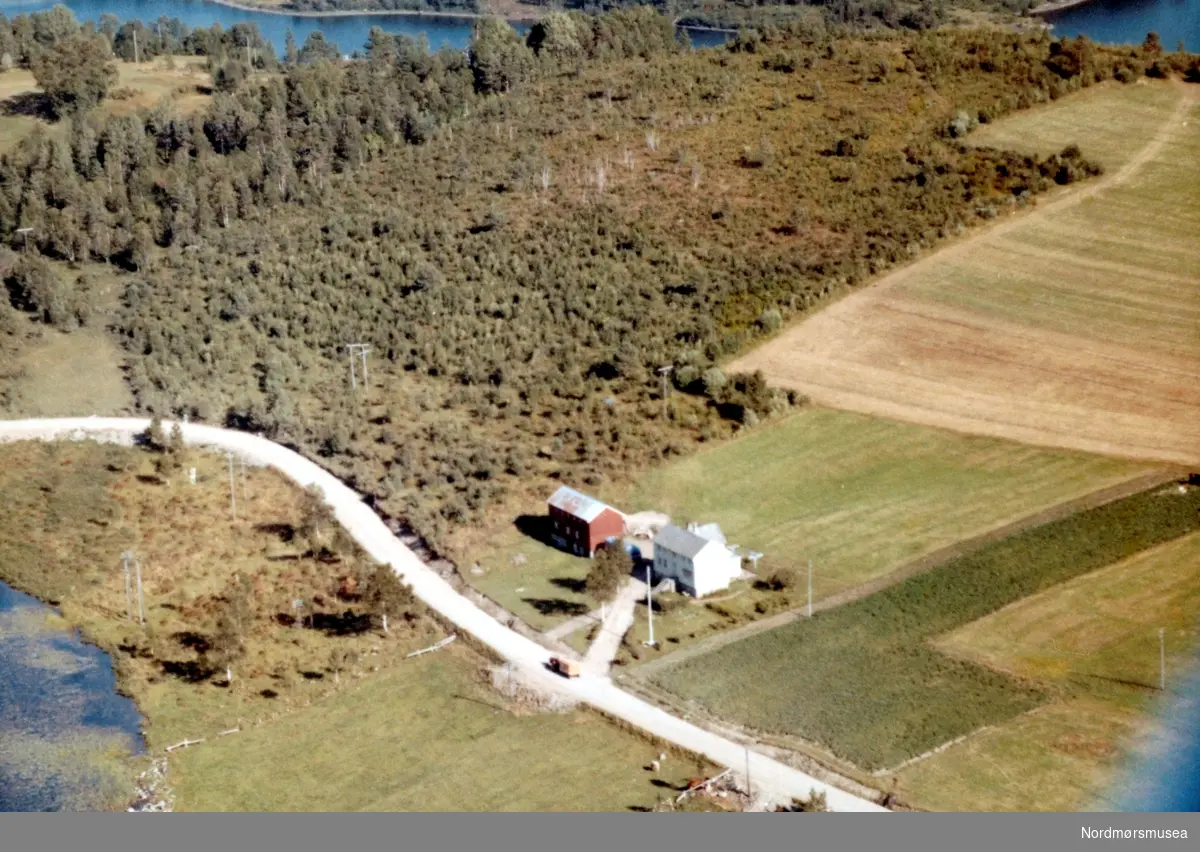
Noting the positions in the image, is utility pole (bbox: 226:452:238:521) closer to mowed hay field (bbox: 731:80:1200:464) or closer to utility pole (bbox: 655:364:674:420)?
utility pole (bbox: 655:364:674:420)

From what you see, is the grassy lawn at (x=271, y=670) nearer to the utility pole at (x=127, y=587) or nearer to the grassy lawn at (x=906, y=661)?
the utility pole at (x=127, y=587)

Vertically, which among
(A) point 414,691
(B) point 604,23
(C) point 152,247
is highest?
(B) point 604,23

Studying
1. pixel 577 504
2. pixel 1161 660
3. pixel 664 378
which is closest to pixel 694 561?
pixel 577 504

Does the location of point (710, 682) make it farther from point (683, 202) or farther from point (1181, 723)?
point (683, 202)

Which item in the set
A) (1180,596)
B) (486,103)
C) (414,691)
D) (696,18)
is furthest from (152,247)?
(696,18)

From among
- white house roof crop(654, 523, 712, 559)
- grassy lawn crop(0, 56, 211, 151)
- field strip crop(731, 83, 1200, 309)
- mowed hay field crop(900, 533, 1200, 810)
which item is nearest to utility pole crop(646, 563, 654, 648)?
white house roof crop(654, 523, 712, 559)

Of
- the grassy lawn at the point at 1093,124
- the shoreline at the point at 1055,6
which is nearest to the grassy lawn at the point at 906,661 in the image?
the grassy lawn at the point at 1093,124
